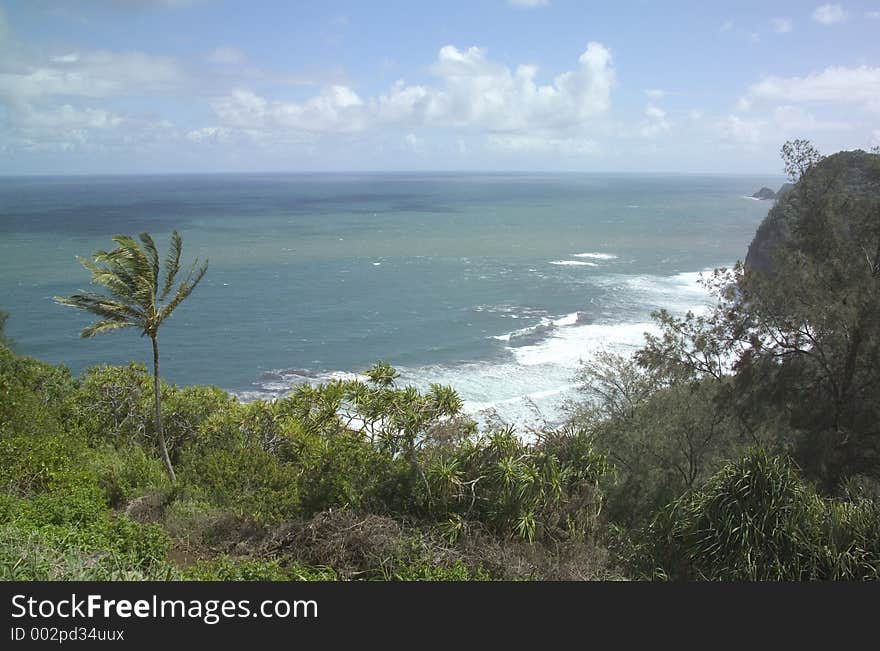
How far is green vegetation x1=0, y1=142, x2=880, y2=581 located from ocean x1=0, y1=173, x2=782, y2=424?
4.69m

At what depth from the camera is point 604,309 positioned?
140ft

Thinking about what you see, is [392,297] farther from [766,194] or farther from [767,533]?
[766,194]

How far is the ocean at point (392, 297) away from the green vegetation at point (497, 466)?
4691 mm

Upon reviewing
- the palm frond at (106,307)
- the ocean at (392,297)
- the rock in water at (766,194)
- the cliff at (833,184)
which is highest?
the rock in water at (766,194)

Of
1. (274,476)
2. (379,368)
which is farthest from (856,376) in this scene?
(274,476)

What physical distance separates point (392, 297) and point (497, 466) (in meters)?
37.4

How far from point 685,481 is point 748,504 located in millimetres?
4708

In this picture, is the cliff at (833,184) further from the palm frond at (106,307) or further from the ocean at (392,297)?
the palm frond at (106,307)

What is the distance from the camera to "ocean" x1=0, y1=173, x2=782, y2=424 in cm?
3253

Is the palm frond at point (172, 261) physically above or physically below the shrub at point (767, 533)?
above

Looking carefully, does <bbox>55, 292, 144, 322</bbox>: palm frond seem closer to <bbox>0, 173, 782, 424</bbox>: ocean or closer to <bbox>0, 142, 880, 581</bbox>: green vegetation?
<bbox>0, 142, 880, 581</bbox>: green vegetation

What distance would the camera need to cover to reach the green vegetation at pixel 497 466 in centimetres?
805

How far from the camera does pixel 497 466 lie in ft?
32.2

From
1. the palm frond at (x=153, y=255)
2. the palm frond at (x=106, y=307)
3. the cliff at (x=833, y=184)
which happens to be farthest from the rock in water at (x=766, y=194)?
the palm frond at (x=106, y=307)
